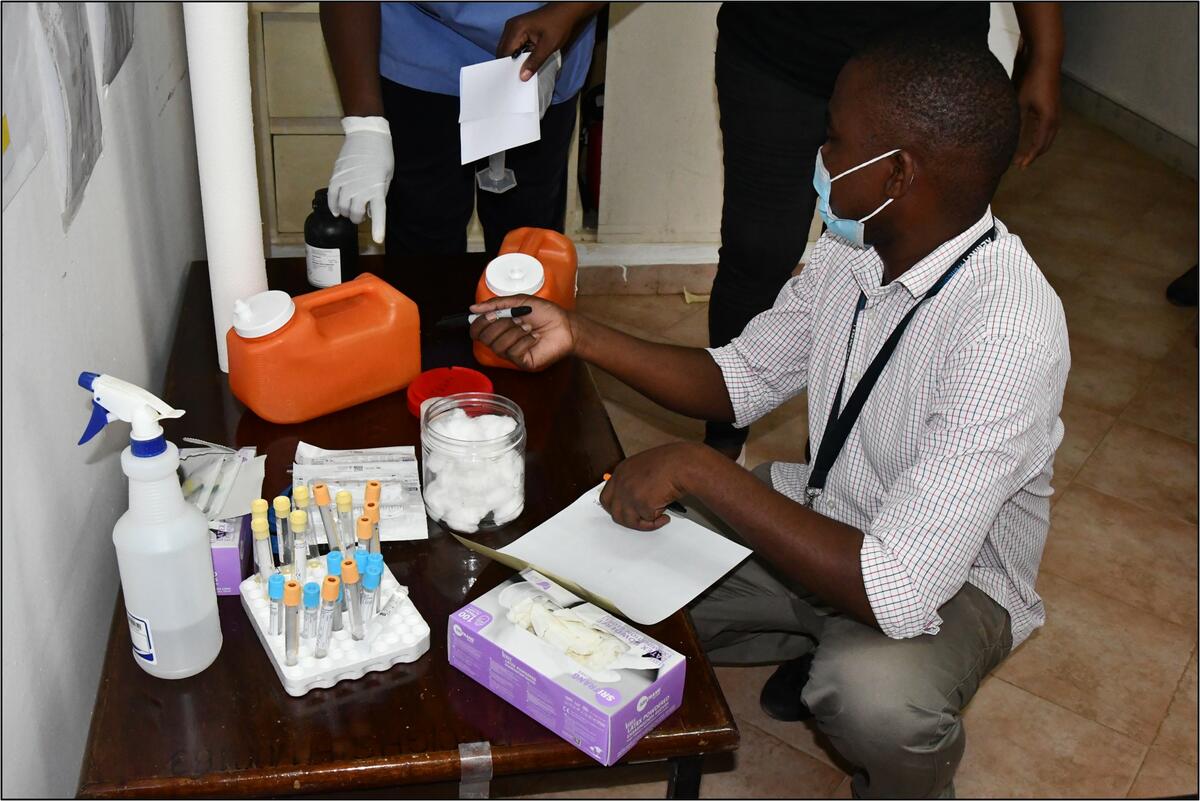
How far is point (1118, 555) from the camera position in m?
2.33

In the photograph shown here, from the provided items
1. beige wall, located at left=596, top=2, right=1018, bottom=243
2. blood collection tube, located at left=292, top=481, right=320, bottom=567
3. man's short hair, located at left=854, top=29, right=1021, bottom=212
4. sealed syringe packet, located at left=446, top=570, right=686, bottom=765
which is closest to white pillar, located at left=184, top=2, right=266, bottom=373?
blood collection tube, located at left=292, top=481, right=320, bottom=567

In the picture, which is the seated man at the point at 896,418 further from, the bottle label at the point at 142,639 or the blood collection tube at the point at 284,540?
the bottle label at the point at 142,639

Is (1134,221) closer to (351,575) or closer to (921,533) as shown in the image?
(921,533)

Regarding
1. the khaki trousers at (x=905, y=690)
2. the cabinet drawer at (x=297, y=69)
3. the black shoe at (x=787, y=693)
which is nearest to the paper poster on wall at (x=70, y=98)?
the khaki trousers at (x=905, y=690)

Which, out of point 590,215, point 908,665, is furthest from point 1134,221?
point 908,665

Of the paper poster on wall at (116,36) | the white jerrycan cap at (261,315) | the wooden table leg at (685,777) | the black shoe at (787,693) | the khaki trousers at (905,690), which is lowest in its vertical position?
the black shoe at (787,693)

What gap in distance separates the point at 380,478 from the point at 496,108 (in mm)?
752

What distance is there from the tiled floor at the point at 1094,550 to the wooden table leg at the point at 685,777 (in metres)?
0.61

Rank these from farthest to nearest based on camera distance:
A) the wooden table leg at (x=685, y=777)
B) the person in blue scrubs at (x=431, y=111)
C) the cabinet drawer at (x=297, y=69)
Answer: the cabinet drawer at (x=297, y=69), the person in blue scrubs at (x=431, y=111), the wooden table leg at (x=685, y=777)

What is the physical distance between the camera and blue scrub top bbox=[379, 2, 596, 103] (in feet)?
6.09

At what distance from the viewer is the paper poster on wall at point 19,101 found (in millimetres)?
882

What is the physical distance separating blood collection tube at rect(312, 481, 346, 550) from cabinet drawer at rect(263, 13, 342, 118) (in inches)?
78.3

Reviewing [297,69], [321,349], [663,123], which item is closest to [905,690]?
[321,349]

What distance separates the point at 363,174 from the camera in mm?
1602
